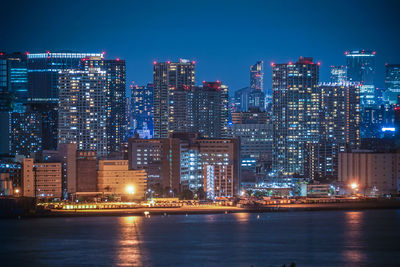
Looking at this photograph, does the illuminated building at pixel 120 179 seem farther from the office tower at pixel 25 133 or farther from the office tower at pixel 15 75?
the office tower at pixel 15 75

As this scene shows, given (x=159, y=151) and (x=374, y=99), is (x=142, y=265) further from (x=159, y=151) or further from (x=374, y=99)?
(x=374, y=99)

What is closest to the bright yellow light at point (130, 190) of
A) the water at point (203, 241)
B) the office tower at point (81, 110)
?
the water at point (203, 241)

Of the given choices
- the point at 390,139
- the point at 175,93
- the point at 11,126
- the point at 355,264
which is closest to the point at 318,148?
the point at 390,139

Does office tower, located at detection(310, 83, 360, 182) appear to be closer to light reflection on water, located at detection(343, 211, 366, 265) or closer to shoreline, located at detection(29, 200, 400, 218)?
shoreline, located at detection(29, 200, 400, 218)

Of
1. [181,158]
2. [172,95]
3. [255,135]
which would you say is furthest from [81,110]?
[255,135]

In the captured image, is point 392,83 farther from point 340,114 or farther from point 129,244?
point 129,244
